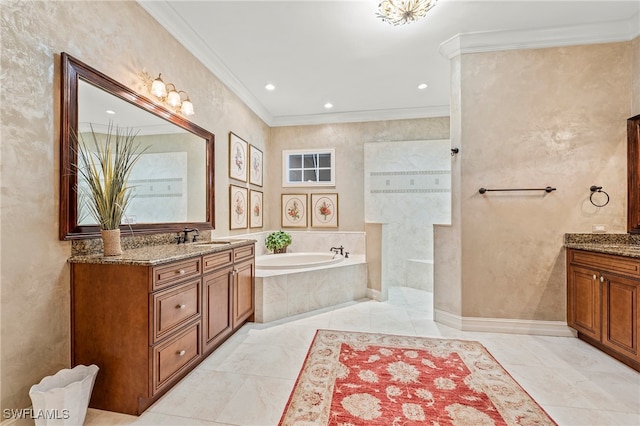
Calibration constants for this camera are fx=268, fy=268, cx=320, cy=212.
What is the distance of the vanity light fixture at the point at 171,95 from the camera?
2.22 meters

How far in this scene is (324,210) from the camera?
4.69m

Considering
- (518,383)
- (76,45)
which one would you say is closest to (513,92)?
(518,383)

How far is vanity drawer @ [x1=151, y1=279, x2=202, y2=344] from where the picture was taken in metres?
1.57

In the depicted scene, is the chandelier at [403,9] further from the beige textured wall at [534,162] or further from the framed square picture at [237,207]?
the framed square picture at [237,207]

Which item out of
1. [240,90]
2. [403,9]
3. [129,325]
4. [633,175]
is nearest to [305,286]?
[129,325]

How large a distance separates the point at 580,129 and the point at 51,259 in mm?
4282

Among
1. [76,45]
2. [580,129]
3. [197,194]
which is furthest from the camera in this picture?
[197,194]

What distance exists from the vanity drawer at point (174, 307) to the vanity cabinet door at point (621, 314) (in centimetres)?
314

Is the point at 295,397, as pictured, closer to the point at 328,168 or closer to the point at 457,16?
the point at 457,16

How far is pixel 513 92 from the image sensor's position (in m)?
2.69

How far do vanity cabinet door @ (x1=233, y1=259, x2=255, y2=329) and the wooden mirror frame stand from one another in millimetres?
3641

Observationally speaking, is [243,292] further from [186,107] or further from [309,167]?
[309,167]

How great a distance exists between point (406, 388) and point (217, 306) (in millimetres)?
1542

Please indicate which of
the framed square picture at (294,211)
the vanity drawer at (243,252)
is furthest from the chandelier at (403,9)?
the framed square picture at (294,211)
